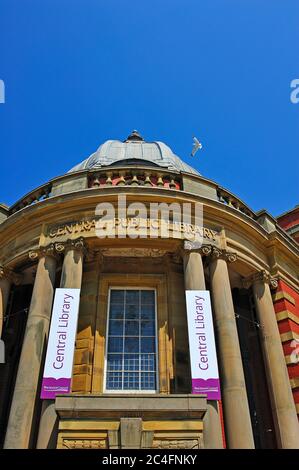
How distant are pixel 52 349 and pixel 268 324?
7.36 meters

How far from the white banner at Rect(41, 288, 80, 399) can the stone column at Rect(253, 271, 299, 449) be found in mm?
6533

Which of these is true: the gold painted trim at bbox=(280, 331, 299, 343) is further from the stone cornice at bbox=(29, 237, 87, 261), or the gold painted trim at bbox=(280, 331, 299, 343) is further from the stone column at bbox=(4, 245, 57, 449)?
the stone column at bbox=(4, 245, 57, 449)

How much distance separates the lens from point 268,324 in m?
13.6

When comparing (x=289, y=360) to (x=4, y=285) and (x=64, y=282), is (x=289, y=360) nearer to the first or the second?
(x=64, y=282)

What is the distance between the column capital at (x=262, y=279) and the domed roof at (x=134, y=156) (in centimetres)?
799

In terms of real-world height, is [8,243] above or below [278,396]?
above

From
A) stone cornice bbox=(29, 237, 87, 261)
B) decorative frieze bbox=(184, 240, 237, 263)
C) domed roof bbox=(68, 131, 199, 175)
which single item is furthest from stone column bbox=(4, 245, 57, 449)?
domed roof bbox=(68, 131, 199, 175)

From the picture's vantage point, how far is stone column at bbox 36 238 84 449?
956 cm

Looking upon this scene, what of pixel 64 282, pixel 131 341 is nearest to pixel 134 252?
pixel 64 282

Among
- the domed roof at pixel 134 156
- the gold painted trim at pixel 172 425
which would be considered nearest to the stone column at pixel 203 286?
the gold painted trim at pixel 172 425

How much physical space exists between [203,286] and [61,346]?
460 cm

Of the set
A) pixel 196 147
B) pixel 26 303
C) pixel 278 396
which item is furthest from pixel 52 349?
pixel 196 147

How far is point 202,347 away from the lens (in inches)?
428
